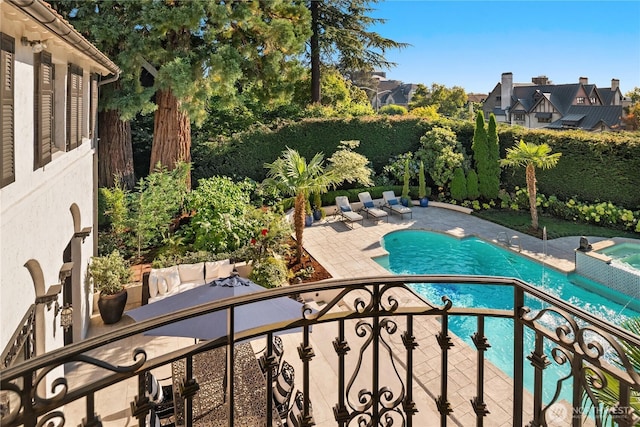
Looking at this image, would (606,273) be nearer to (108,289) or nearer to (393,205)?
(393,205)

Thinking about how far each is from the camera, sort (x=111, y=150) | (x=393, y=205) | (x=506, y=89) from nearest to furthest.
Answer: (x=111, y=150) < (x=393, y=205) < (x=506, y=89)

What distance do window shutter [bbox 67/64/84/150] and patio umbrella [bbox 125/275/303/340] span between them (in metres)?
3.47

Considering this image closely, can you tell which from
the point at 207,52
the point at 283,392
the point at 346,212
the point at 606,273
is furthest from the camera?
the point at 346,212

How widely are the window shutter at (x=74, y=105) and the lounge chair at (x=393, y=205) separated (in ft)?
47.0

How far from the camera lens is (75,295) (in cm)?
834

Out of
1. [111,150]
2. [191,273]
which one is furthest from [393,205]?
[111,150]

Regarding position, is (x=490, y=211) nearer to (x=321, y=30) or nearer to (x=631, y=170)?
(x=631, y=170)

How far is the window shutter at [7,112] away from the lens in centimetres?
375

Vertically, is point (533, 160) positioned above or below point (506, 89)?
below

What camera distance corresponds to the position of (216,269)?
1053 cm

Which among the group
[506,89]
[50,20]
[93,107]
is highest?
[506,89]

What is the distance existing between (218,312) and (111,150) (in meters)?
13.0

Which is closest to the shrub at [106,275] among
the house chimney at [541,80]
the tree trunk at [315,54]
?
the tree trunk at [315,54]

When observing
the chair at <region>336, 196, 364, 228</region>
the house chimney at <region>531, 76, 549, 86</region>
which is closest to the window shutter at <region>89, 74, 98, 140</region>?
the chair at <region>336, 196, 364, 228</region>
